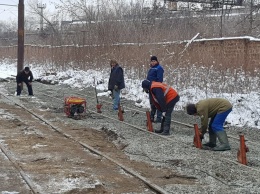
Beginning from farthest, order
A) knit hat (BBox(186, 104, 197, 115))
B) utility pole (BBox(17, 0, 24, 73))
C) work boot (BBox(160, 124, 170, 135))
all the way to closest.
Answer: utility pole (BBox(17, 0, 24, 73)) < work boot (BBox(160, 124, 170, 135)) < knit hat (BBox(186, 104, 197, 115))

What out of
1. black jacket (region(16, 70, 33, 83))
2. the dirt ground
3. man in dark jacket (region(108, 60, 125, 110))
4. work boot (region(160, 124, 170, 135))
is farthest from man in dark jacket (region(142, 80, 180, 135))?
black jacket (region(16, 70, 33, 83))

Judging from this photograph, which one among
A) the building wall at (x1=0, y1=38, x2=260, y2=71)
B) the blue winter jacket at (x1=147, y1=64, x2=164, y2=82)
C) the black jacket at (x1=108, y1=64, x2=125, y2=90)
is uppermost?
the building wall at (x1=0, y1=38, x2=260, y2=71)

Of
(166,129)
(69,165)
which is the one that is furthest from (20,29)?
(69,165)

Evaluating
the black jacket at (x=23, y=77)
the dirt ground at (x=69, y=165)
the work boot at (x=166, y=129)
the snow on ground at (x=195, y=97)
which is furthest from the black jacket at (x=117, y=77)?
the black jacket at (x=23, y=77)

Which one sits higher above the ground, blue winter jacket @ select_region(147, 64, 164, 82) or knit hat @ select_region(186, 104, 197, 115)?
blue winter jacket @ select_region(147, 64, 164, 82)

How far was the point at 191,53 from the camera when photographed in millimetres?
24078

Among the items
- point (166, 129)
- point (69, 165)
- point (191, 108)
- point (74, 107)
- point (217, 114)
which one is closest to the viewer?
point (69, 165)

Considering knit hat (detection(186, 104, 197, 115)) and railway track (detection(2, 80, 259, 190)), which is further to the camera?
knit hat (detection(186, 104, 197, 115))

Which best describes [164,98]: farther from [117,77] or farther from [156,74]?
[117,77]

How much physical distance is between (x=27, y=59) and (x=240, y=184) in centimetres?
4759

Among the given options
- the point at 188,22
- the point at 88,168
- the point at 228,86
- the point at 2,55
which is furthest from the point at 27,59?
the point at 88,168

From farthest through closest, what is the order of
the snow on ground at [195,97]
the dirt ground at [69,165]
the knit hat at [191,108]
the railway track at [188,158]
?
the snow on ground at [195,97]
the knit hat at [191,108]
the railway track at [188,158]
the dirt ground at [69,165]

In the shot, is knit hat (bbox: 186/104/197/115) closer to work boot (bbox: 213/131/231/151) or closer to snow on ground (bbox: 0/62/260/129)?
work boot (bbox: 213/131/231/151)

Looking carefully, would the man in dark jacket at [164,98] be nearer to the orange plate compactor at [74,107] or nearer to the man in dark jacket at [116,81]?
the orange plate compactor at [74,107]
